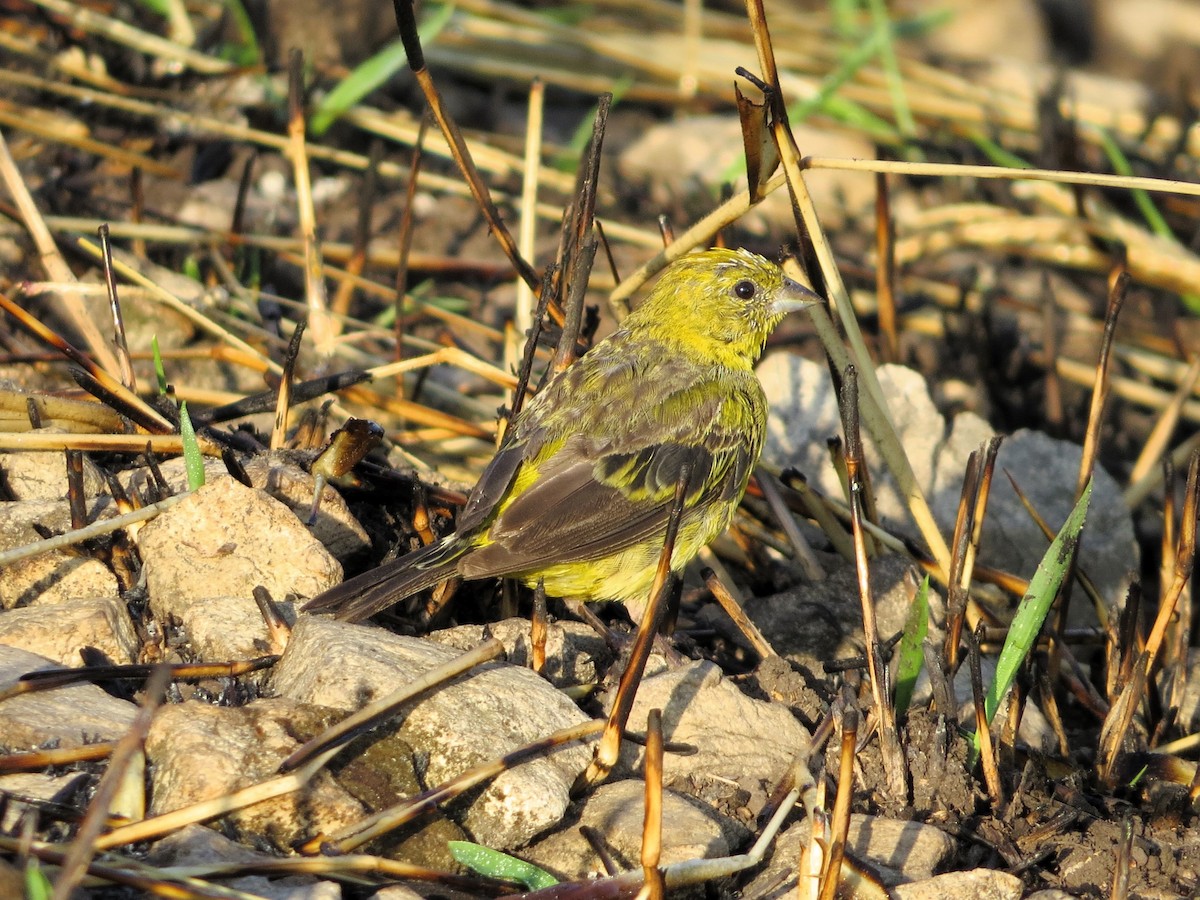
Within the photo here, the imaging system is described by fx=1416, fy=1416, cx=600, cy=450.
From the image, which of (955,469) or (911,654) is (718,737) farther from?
(955,469)

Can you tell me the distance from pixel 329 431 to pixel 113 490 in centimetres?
107

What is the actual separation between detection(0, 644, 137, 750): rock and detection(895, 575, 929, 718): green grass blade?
1967mm

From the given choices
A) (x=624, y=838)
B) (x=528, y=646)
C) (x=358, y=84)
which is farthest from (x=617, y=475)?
(x=358, y=84)

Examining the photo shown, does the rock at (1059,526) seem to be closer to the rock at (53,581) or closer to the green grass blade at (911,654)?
the green grass blade at (911,654)

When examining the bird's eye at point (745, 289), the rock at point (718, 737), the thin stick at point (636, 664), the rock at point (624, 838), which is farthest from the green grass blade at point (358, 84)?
the rock at point (624, 838)

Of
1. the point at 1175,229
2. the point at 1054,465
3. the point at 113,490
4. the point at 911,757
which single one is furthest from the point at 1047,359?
the point at 113,490

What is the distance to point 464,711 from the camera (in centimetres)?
316

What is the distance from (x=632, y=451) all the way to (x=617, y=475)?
0.13 metres

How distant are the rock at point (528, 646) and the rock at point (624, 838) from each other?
21.8 inches

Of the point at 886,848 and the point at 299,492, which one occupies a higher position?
the point at 299,492

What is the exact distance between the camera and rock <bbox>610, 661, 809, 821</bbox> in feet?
11.1

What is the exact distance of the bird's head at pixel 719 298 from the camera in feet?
15.8

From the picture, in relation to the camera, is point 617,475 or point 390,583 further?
point 617,475

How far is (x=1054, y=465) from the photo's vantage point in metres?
5.29
